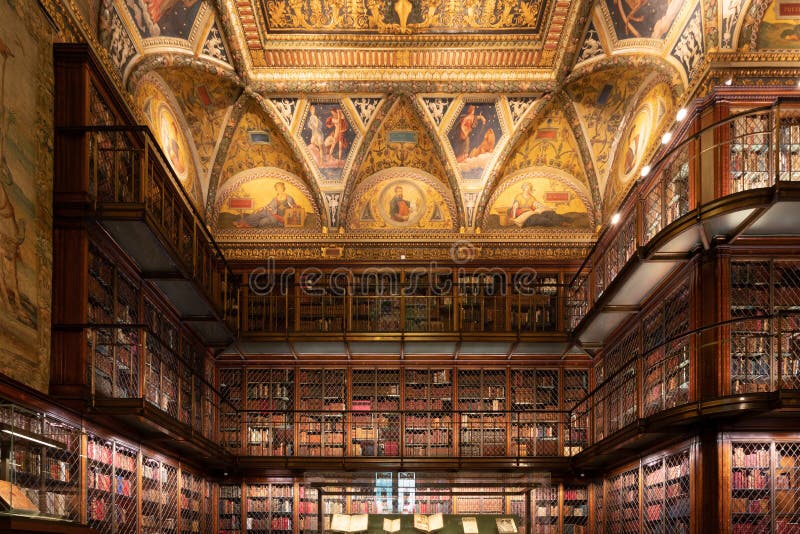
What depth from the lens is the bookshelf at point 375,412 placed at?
1577cm

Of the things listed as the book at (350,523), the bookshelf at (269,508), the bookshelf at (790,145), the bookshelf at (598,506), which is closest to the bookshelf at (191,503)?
the bookshelf at (269,508)

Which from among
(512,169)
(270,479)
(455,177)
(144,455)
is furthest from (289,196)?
(144,455)

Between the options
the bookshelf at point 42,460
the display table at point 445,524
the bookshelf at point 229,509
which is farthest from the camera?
the bookshelf at point 229,509

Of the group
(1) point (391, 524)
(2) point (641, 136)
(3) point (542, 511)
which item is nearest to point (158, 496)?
(1) point (391, 524)

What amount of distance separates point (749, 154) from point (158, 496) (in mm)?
9127


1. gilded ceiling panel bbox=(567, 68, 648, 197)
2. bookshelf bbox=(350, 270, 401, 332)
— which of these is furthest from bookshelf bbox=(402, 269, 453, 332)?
gilded ceiling panel bbox=(567, 68, 648, 197)

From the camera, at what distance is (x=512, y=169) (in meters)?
16.6

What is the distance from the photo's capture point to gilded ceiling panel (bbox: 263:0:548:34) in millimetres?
13492

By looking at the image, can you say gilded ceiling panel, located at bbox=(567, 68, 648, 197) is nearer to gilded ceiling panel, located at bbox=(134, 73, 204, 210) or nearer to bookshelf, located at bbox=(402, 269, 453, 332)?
bookshelf, located at bbox=(402, 269, 453, 332)

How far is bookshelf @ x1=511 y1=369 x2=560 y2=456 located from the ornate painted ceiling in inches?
94.3

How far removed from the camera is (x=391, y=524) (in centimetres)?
1030

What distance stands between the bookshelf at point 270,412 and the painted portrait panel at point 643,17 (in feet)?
28.5

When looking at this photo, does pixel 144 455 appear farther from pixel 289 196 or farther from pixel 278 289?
pixel 289 196

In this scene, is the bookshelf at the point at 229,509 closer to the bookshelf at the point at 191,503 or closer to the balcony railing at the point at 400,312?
the bookshelf at the point at 191,503
